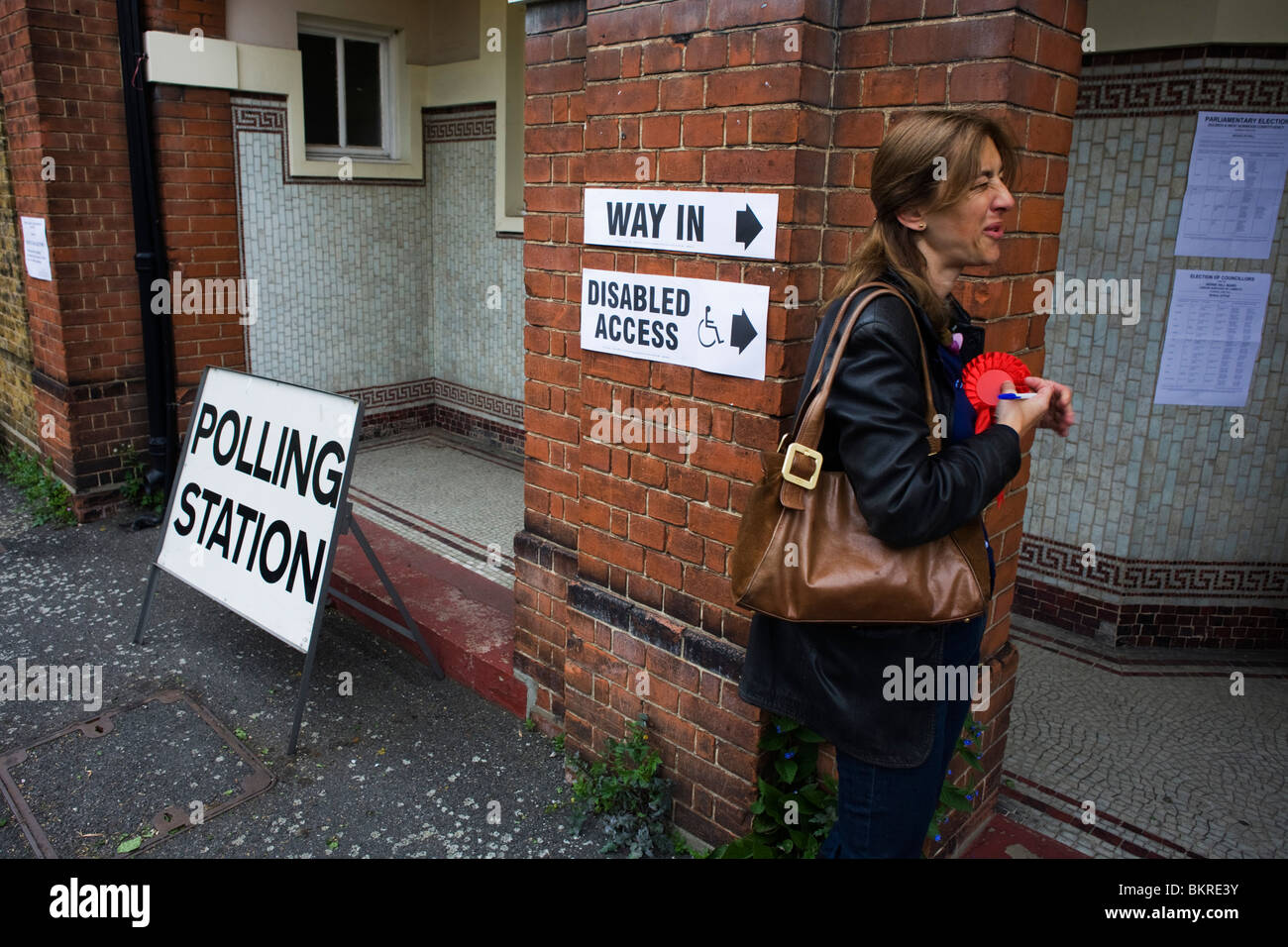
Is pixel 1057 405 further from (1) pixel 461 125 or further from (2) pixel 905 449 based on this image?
(1) pixel 461 125

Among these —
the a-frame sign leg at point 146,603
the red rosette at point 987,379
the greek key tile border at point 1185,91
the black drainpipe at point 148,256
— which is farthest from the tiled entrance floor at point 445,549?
the greek key tile border at point 1185,91

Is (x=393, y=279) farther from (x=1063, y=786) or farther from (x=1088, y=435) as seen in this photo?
(x=1063, y=786)

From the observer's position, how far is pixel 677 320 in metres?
2.77

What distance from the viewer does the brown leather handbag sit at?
184cm

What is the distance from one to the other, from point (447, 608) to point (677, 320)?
2.33 meters

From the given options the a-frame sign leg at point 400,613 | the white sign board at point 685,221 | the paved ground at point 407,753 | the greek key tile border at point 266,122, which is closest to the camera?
the white sign board at point 685,221

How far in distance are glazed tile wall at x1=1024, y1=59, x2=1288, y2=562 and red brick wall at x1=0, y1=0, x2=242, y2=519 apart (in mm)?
5392

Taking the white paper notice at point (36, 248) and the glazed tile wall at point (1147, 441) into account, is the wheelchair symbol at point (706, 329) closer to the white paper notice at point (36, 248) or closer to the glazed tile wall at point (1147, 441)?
the glazed tile wall at point (1147, 441)

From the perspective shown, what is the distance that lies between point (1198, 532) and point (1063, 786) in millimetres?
1868

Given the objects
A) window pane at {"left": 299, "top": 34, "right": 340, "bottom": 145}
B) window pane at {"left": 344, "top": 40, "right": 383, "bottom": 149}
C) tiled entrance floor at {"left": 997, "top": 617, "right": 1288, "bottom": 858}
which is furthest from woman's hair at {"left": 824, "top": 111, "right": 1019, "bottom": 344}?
window pane at {"left": 344, "top": 40, "right": 383, "bottom": 149}

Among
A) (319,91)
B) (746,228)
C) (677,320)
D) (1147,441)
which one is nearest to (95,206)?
(319,91)

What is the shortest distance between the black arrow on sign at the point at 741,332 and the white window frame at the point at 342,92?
5.59m

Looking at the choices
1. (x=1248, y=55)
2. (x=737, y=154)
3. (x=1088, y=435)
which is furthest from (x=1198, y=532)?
(x=737, y=154)

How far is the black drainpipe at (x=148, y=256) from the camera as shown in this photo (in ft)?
18.8
